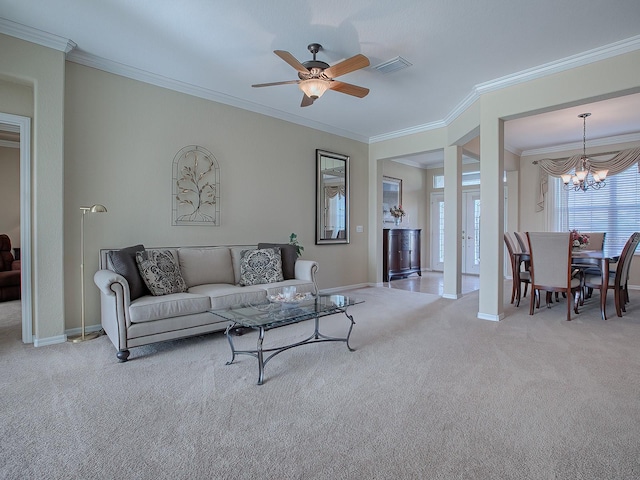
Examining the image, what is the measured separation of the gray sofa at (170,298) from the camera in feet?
9.30

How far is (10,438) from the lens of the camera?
1.77m

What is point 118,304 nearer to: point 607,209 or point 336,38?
point 336,38

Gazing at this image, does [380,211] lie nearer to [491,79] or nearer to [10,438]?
[491,79]

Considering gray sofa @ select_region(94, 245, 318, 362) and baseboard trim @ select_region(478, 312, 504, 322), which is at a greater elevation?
gray sofa @ select_region(94, 245, 318, 362)

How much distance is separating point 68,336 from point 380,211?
16.4 feet

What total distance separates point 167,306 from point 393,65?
3.23m

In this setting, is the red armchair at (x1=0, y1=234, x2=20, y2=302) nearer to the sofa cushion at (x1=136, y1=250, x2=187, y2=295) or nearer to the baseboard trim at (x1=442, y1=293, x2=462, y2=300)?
the sofa cushion at (x1=136, y1=250, x2=187, y2=295)

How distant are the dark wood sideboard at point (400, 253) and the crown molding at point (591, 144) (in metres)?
2.89

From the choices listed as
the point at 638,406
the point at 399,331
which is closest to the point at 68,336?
the point at 399,331

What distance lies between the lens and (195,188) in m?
4.25

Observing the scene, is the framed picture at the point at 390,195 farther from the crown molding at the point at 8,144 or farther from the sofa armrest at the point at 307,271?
the crown molding at the point at 8,144

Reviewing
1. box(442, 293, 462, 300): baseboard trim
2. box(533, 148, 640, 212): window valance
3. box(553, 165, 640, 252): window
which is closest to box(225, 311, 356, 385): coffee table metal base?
box(442, 293, 462, 300): baseboard trim

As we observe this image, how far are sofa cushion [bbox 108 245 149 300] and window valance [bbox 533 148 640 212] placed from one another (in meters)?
6.95

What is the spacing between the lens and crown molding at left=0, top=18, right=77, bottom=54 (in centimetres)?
292
